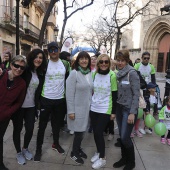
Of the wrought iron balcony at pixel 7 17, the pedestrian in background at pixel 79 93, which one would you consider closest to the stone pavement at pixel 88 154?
the pedestrian in background at pixel 79 93

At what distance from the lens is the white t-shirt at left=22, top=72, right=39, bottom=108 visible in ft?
10.9

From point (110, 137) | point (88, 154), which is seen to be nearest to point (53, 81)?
point (88, 154)

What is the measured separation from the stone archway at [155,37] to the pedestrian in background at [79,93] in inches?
961

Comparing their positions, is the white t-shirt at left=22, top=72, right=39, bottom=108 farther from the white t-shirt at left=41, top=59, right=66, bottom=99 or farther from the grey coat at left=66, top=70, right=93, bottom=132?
the grey coat at left=66, top=70, right=93, bottom=132

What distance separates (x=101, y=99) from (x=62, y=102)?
0.76 meters

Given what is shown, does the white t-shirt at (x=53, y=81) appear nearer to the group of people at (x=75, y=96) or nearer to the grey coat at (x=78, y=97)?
the group of people at (x=75, y=96)

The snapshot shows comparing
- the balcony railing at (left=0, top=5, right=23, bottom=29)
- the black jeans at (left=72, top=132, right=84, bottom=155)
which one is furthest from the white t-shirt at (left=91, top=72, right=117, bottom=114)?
the balcony railing at (left=0, top=5, right=23, bottom=29)

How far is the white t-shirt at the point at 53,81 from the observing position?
347 cm

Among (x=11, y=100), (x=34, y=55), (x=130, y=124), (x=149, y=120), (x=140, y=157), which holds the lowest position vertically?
(x=140, y=157)

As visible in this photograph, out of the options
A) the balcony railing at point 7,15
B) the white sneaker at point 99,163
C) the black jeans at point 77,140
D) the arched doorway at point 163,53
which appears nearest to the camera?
the white sneaker at point 99,163

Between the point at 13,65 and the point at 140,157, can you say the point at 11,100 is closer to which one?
the point at 13,65

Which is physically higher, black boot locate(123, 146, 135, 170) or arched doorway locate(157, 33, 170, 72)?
arched doorway locate(157, 33, 170, 72)

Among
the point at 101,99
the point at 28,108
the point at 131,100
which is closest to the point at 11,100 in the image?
the point at 28,108

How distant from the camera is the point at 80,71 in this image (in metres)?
3.29
